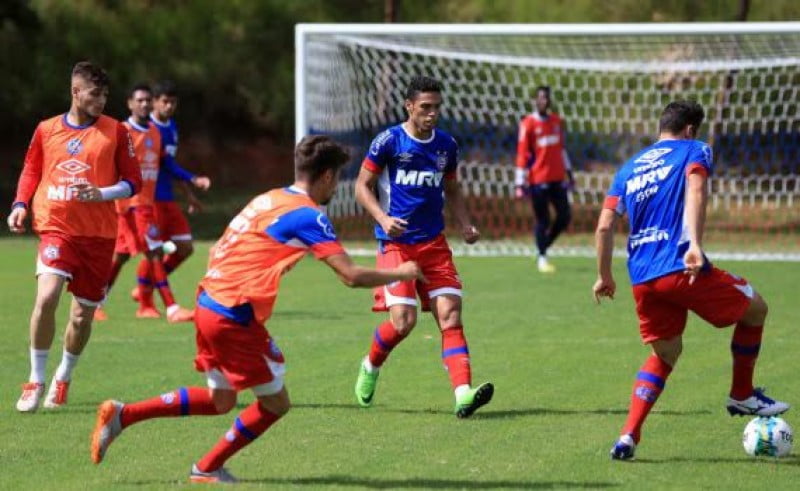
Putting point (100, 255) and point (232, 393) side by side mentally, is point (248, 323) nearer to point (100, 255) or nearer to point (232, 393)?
point (232, 393)

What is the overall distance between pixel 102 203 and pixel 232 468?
2.45 m

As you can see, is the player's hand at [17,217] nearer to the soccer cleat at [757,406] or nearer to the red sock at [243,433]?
the red sock at [243,433]

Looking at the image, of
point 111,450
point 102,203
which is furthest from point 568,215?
point 111,450


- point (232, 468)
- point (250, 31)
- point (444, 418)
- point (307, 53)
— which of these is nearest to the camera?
point (232, 468)

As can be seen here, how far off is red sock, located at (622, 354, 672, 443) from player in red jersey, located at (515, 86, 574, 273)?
1098cm

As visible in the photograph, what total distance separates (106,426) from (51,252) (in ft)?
7.47

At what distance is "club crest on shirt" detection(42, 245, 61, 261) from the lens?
354 inches

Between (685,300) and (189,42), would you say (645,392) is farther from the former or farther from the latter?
(189,42)

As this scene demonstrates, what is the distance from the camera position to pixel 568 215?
1888 cm

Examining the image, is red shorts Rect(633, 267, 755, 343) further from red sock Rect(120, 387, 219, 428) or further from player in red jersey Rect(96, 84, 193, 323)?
player in red jersey Rect(96, 84, 193, 323)

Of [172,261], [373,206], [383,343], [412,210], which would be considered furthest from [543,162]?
[373,206]

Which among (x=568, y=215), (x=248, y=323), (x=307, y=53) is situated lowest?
(x=568, y=215)

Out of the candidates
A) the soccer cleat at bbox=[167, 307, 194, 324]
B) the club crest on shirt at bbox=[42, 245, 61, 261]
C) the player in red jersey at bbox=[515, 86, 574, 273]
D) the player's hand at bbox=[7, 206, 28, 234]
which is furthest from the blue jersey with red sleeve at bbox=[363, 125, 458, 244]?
the player in red jersey at bbox=[515, 86, 574, 273]

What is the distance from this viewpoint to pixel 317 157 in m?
6.77
